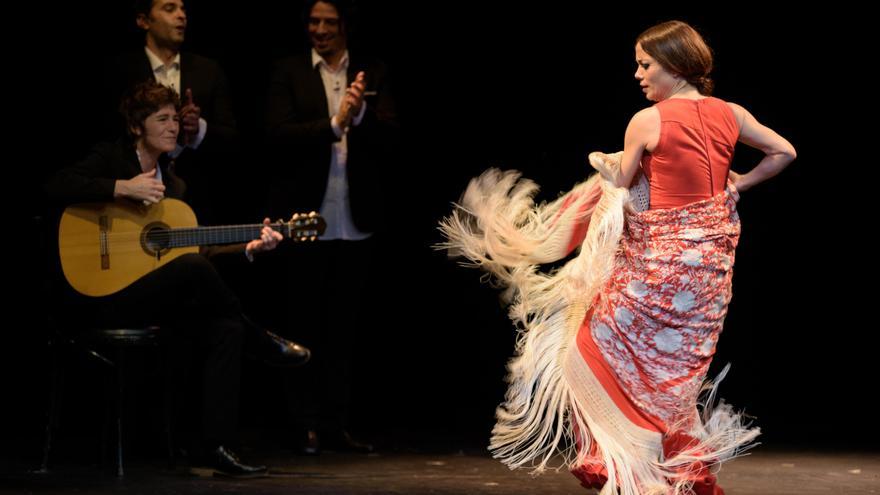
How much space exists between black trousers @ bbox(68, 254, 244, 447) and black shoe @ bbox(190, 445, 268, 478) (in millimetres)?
37

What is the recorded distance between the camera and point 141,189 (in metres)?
4.29

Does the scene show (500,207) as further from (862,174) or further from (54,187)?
(862,174)

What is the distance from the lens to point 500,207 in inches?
142

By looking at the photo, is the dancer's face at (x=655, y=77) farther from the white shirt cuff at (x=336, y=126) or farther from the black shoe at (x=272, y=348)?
the black shoe at (x=272, y=348)

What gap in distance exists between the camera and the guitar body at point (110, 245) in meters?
4.29

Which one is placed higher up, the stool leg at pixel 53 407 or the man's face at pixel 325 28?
the man's face at pixel 325 28

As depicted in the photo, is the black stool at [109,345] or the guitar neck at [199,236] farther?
the guitar neck at [199,236]

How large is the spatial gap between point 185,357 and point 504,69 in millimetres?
2145

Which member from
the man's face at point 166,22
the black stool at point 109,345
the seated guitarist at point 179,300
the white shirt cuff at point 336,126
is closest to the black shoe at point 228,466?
the seated guitarist at point 179,300

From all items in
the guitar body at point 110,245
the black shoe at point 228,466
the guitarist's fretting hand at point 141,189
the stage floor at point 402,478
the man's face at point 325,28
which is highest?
the man's face at point 325,28

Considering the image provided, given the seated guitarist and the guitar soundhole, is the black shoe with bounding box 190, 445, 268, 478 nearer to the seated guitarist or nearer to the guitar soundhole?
the seated guitarist

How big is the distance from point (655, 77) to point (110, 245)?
6.51 ft

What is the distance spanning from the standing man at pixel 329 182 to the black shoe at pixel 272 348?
0.77ft

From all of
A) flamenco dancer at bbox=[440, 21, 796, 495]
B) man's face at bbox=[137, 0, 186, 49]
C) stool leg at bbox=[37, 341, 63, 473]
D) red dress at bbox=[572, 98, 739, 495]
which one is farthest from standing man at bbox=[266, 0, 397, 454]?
red dress at bbox=[572, 98, 739, 495]
